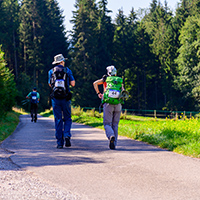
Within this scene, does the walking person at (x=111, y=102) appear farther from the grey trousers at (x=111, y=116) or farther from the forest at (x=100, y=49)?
the forest at (x=100, y=49)

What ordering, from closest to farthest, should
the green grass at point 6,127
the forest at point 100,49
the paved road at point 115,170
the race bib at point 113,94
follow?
1. the paved road at point 115,170
2. the race bib at point 113,94
3. the green grass at point 6,127
4. the forest at point 100,49

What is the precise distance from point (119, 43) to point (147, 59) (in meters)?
7.53

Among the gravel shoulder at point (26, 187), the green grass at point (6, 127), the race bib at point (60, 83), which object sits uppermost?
the race bib at point (60, 83)

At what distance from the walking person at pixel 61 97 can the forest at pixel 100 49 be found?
51087 millimetres

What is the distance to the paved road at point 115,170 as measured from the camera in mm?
4344

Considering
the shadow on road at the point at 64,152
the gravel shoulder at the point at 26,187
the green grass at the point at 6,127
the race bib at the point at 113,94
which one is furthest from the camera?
the green grass at the point at 6,127

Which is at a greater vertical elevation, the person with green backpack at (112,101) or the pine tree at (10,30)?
the pine tree at (10,30)

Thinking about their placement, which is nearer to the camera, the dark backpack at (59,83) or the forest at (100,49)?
the dark backpack at (59,83)

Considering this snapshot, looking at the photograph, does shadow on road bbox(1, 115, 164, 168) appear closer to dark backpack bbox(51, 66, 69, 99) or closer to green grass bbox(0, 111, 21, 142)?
dark backpack bbox(51, 66, 69, 99)

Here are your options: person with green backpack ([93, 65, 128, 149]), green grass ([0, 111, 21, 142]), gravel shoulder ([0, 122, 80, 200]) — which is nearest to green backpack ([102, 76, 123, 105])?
person with green backpack ([93, 65, 128, 149])

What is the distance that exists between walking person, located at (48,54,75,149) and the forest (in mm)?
51087

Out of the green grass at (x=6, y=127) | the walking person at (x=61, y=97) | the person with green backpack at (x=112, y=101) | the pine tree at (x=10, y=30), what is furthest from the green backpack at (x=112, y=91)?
the pine tree at (x=10, y=30)

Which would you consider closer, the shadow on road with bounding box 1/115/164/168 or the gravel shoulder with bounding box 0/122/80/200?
the gravel shoulder with bounding box 0/122/80/200

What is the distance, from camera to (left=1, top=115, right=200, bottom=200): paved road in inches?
171
